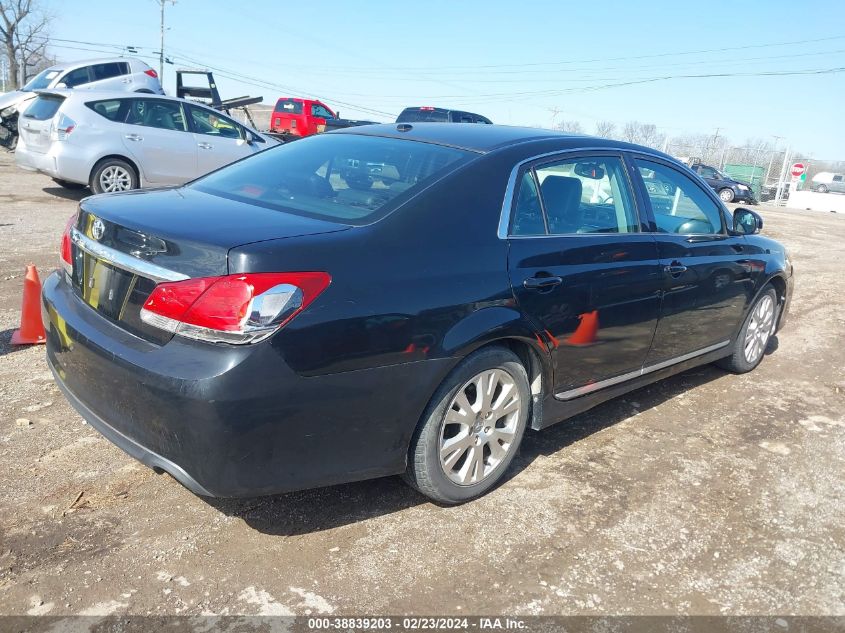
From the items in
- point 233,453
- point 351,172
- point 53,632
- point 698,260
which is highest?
point 351,172

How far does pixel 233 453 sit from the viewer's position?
2355 mm

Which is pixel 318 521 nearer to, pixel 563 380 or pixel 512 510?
pixel 512 510

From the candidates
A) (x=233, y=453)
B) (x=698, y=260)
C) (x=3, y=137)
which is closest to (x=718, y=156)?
(x=3, y=137)

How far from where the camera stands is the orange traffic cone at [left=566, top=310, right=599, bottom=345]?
3383 millimetres

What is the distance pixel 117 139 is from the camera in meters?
10.0

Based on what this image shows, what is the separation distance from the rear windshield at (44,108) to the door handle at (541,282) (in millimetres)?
9323

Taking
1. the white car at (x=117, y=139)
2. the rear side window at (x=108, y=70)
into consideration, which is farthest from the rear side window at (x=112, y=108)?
the rear side window at (x=108, y=70)

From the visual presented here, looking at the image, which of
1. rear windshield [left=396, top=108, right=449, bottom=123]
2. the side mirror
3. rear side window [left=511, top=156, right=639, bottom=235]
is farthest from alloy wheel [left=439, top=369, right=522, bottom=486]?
rear windshield [left=396, top=108, right=449, bottom=123]

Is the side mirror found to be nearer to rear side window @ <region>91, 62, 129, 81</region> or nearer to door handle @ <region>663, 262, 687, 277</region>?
door handle @ <region>663, 262, 687, 277</region>

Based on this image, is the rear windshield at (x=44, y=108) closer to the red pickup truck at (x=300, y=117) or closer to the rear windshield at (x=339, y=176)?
the rear windshield at (x=339, y=176)

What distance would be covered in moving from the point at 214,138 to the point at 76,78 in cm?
722

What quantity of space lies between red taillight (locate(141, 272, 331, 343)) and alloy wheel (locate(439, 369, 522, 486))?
0.88m

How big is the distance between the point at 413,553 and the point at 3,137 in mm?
14230

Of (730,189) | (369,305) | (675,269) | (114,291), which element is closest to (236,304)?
(369,305)
